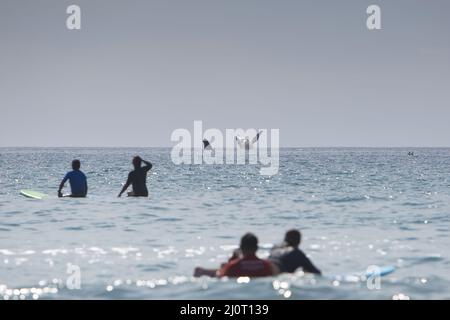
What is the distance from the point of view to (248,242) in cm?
1285

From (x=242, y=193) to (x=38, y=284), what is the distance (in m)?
29.9

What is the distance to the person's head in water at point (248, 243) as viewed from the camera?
12.8 m

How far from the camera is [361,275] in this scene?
570 inches

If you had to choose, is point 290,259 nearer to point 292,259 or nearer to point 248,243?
point 292,259

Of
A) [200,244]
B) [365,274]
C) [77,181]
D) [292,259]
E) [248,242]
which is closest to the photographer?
[248,242]

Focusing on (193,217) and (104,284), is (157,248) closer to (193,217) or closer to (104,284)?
(104,284)

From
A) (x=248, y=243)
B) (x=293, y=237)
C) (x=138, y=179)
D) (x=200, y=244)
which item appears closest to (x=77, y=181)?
(x=138, y=179)

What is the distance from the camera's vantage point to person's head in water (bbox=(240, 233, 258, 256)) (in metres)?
12.8

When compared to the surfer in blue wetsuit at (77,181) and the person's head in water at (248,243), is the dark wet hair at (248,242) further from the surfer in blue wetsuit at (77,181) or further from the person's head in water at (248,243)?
the surfer in blue wetsuit at (77,181)

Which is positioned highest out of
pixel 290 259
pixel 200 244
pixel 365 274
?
pixel 290 259

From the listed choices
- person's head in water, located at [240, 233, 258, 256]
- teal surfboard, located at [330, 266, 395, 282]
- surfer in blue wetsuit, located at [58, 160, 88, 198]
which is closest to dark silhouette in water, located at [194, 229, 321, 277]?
person's head in water, located at [240, 233, 258, 256]

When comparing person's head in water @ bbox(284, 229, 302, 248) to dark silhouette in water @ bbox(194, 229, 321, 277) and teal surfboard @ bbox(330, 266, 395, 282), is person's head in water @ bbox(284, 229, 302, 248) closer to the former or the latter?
dark silhouette in water @ bbox(194, 229, 321, 277)

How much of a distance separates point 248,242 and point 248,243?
1.0 inches
